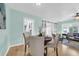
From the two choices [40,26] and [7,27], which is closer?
[40,26]

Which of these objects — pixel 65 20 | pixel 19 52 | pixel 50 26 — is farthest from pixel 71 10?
pixel 19 52

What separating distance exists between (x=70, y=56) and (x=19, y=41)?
1.15 metres

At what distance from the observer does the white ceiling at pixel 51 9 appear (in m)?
2.40

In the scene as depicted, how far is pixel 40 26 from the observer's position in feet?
8.38

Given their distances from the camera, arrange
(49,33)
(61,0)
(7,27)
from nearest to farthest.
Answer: (61,0) → (49,33) → (7,27)

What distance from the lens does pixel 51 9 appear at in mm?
2479

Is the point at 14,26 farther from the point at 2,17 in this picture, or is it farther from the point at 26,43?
the point at 26,43

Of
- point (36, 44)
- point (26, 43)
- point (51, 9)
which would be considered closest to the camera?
point (51, 9)

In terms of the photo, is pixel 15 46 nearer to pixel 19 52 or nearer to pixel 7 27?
pixel 19 52

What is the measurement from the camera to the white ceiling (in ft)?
7.87

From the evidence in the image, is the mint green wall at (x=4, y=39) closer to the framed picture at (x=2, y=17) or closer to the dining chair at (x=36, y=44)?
the framed picture at (x=2, y=17)

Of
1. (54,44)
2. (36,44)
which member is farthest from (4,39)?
(54,44)

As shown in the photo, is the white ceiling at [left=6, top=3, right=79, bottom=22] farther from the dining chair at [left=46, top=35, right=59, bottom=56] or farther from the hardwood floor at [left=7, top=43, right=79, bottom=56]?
the hardwood floor at [left=7, top=43, right=79, bottom=56]

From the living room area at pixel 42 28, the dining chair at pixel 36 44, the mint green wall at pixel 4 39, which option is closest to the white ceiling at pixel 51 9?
the living room area at pixel 42 28
